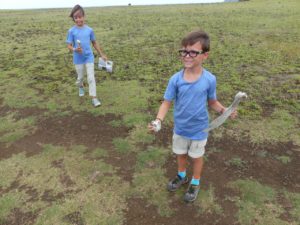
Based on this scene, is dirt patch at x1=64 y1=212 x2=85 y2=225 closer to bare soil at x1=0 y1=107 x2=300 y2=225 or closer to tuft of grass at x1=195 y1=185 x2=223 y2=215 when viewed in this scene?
bare soil at x1=0 y1=107 x2=300 y2=225

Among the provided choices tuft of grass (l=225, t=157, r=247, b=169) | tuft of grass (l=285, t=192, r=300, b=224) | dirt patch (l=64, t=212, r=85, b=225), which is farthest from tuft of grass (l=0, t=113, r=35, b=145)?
tuft of grass (l=285, t=192, r=300, b=224)

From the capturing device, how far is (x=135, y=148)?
20.6 ft

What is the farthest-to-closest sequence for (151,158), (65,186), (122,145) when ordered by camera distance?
(122,145) < (151,158) < (65,186)

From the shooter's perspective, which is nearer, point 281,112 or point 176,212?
point 176,212

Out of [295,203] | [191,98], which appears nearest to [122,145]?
[191,98]

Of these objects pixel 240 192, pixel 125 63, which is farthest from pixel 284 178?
pixel 125 63

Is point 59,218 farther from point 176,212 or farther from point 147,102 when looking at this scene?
point 147,102

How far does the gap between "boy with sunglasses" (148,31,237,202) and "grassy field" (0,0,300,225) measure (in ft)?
2.45

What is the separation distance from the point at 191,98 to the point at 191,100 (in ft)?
0.10

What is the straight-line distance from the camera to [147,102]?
27.3 feet

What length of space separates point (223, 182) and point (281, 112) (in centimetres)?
312

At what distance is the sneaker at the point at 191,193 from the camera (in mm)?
4797

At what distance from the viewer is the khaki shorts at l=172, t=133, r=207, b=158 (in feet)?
15.1

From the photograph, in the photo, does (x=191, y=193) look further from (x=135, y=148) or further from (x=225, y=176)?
(x=135, y=148)
